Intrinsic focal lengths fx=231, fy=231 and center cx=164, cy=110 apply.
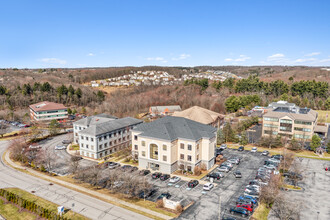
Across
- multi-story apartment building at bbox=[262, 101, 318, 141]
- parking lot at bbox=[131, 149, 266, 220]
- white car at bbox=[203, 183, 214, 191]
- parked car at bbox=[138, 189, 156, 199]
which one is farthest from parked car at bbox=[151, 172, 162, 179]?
multi-story apartment building at bbox=[262, 101, 318, 141]

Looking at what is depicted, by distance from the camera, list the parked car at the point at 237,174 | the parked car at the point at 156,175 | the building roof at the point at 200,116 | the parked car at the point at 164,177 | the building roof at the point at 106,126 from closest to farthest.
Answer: the parked car at the point at 164,177 → the parked car at the point at 156,175 → the parked car at the point at 237,174 → the building roof at the point at 106,126 → the building roof at the point at 200,116

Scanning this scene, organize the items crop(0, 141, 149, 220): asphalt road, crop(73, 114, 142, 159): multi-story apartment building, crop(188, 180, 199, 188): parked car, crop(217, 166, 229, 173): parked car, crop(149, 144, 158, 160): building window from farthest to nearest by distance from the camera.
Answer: crop(73, 114, 142, 159): multi-story apartment building, crop(149, 144, 158, 160): building window, crop(217, 166, 229, 173): parked car, crop(188, 180, 199, 188): parked car, crop(0, 141, 149, 220): asphalt road

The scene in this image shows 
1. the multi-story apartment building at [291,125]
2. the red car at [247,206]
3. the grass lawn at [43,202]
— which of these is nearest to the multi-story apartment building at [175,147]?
the red car at [247,206]

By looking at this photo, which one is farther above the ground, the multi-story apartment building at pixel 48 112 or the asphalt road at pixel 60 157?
the multi-story apartment building at pixel 48 112

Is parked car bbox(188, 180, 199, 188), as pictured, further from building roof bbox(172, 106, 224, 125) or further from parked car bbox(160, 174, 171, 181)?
building roof bbox(172, 106, 224, 125)

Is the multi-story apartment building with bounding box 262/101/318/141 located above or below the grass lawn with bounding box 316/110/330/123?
above

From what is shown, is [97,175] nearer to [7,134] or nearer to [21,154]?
[21,154]

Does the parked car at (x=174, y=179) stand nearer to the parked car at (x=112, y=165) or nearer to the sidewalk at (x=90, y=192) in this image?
the sidewalk at (x=90, y=192)
